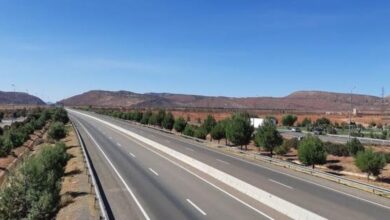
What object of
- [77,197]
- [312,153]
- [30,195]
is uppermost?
[312,153]

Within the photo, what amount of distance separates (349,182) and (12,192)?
2066 centimetres

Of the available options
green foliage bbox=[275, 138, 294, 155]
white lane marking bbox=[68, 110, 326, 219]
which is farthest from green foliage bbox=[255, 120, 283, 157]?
white lane marking bbox=[68, 110, 326, 219]

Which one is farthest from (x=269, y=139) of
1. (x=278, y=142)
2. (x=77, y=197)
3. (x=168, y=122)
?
(x=168, y=122)

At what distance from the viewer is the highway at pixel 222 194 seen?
20.5 metres

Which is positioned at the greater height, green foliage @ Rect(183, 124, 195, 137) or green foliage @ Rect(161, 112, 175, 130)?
green foliage @ Rect(161, 112, 175, 130)

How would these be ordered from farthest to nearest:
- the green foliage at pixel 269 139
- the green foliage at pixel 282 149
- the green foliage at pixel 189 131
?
1. the green foliage at pixel 189 131
2. the green foliage at pixel 282 149
3. the green foliage at pixel 269 139

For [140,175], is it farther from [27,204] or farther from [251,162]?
[251,162]

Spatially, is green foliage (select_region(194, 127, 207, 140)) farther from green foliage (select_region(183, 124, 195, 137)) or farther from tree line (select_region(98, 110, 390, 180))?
green foliage (select_region(183, 124, 195, 137))

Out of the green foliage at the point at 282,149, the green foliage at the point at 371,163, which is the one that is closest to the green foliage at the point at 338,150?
the green foliage at the point at 282,149

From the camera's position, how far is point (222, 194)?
25031 millimetres

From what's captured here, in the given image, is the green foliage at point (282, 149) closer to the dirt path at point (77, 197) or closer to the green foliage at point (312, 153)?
the green foliage at point (312, 153)

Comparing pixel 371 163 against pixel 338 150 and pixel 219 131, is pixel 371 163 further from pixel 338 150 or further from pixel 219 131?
pixel 219 131

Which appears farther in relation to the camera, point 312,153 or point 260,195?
point 312,153

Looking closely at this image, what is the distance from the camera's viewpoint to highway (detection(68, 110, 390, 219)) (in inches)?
805
